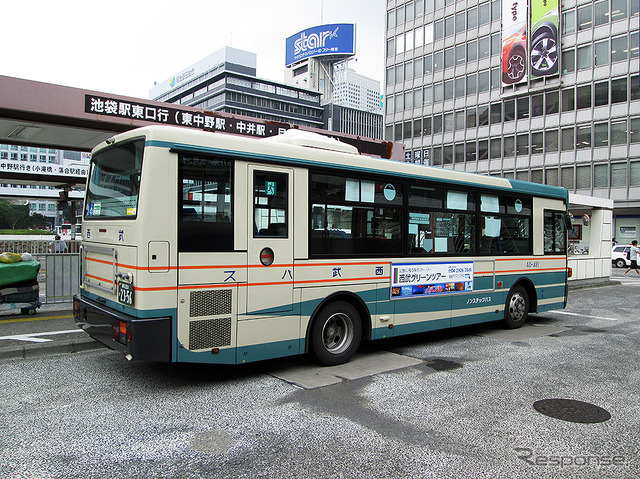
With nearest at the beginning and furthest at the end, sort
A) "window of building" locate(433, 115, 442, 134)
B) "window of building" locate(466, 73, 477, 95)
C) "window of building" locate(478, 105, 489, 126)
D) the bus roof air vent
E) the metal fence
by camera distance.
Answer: the bus roof air vent < the metal fence < "window of building" locate(478, 105, 489, 126) < "window of building" locate(466, 73, 477, 95) < "window of building" locate(433, 115, 442, 134)

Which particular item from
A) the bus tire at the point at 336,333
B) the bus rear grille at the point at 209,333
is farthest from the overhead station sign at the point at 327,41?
the bus rear grille at the point at 209,333

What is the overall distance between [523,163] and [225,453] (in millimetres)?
48330

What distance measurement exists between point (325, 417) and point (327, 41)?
11078 centimetres

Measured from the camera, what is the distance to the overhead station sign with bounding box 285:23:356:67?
340ft

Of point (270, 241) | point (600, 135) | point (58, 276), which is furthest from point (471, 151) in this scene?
point (270, 241)

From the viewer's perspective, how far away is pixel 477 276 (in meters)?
8.65

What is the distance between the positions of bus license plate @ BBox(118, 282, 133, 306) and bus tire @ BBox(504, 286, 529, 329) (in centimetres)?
717

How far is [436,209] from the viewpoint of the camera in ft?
25.9

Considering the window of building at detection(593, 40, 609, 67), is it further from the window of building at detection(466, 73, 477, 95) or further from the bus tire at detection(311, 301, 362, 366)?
the bus tire at detection(311, 301, 362, 366)

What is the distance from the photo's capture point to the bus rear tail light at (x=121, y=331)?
16.5 ft

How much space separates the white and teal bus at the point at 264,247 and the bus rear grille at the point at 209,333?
12 millimetres

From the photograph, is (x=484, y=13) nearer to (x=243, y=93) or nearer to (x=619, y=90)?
(x=619, y=90)

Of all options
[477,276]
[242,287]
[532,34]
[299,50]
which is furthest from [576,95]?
[299,50]

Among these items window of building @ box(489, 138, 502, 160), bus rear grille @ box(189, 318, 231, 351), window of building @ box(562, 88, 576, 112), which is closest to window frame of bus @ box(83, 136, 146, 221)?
bus rear grille @ box(189, 318, 231, 351)
